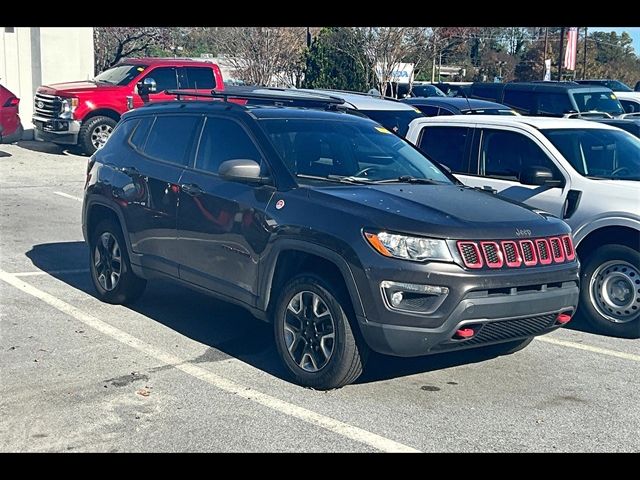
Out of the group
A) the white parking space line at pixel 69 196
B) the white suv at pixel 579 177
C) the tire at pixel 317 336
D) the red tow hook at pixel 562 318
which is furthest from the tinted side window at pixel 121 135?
the white parking space line at pixel 69 196

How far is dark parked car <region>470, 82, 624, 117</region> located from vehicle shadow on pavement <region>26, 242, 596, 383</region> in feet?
36.3

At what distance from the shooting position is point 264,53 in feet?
88.4

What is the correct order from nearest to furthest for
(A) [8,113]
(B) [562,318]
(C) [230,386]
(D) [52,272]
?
1. (C) [230,386]
2. (B) [562,318]
3. (D) [52,272]
4. (A) [8,113]

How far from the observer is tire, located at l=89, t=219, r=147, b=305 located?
25.4 ft

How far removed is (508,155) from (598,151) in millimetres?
801

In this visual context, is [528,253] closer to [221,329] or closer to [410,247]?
[410,247]

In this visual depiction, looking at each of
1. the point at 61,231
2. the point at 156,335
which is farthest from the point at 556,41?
the point at 156,335

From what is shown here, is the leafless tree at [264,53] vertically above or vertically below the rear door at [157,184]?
above

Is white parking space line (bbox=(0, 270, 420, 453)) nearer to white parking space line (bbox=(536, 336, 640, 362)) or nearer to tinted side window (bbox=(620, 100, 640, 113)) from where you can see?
white parking space line (bbox=(536, 336, 640, 362))

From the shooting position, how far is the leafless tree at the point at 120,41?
102 feet

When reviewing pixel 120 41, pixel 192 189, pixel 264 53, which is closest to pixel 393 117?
pixel 192 189

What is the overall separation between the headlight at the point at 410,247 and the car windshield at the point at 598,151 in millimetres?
2998

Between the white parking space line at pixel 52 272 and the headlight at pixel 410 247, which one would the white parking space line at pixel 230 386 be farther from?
the headlight at pixel 410 247
